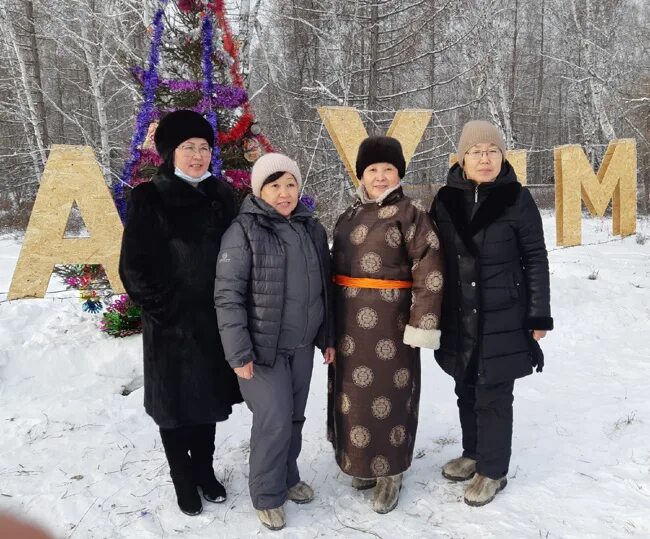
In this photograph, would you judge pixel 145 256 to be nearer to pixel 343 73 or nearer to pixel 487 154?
pixel 487 154

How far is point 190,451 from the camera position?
2.63 meters

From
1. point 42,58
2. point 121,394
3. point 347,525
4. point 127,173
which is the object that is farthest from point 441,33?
point 42,58

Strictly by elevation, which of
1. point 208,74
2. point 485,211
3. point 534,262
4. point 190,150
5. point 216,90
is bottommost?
point 534,262

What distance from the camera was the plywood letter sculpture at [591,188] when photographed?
7812mm

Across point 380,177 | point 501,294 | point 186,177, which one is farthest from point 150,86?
point 501,294

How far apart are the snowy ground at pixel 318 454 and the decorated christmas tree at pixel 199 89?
69.8 inches

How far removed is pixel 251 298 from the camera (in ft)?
7.40

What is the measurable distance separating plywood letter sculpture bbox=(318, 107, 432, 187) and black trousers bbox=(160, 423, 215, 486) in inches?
152

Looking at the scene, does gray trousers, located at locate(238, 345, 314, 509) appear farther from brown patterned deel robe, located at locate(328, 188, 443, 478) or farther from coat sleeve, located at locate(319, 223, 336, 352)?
brown patterned deel robe, located at locate(328, 188, 443, 478)

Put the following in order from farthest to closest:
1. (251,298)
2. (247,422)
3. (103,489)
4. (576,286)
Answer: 1. (576,286)
2. (247,422)
3. (103,489)
4. (251,298)

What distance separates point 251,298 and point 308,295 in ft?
0.89

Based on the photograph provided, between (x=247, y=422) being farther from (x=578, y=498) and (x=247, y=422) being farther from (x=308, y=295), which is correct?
(x=578, y=498)

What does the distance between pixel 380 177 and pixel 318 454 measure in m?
1.75

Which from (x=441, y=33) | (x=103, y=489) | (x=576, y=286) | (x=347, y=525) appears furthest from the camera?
(x=441, y=33)
